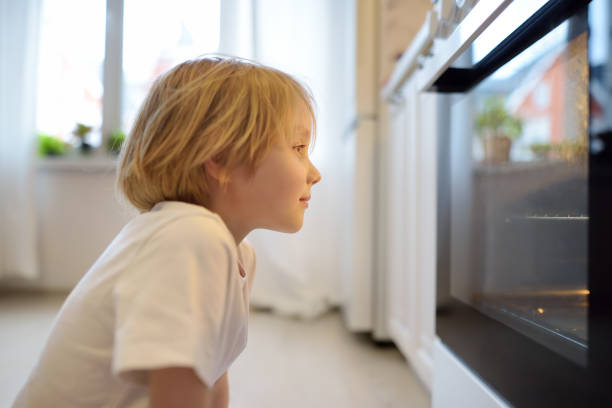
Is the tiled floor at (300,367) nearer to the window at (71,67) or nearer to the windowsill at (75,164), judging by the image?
the windowsill at (75,164)

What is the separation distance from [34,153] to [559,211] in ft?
7.37

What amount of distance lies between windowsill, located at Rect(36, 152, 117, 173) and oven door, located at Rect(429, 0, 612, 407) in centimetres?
187

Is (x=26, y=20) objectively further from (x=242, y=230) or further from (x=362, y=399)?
(x=362, y=399)

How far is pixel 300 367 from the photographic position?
1117 millimetres

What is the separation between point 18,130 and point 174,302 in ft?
6.87

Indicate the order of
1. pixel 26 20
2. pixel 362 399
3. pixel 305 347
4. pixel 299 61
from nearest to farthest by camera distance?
1. pixel 362 399
2. pixel 305 347
3. pixel 299 61
4. pixel 26 20

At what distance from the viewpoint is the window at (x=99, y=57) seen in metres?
2.14

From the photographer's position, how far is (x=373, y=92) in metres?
1.33

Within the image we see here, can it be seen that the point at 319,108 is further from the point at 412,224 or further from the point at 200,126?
the point at 200,126

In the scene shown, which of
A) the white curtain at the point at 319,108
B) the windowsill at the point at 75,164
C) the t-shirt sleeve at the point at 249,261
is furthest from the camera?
the windowsill at the point at 75,164

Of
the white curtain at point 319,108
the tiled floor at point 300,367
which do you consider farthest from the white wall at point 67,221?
the white curtain at point 319,108

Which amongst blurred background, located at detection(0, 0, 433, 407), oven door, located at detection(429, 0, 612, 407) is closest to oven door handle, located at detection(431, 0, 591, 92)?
oven door, located at detection(429, 0, 612, 407)

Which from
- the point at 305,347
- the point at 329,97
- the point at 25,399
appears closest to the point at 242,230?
the point at 25,399

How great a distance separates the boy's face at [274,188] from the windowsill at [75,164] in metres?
1.74
